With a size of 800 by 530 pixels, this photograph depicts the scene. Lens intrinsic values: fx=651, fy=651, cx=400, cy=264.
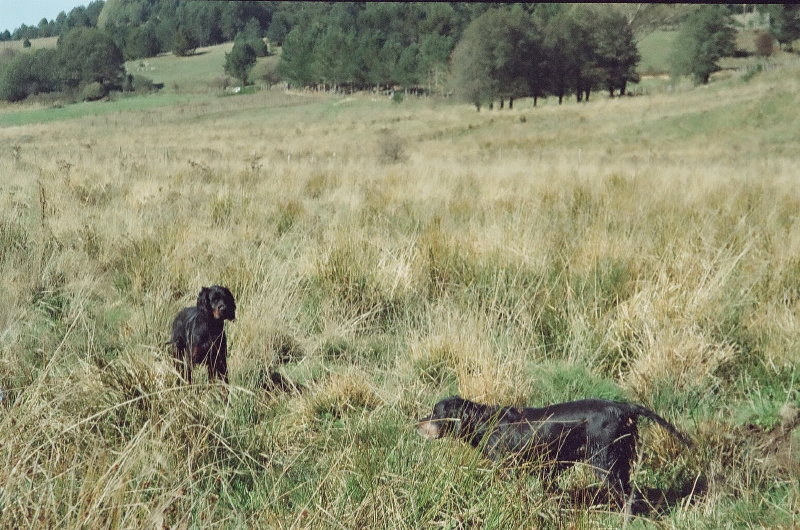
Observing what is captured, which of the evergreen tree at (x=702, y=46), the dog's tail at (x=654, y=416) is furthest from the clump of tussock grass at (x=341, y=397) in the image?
the evergreen tree at (x=702, y=46)

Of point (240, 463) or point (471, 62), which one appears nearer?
point (240, 463)

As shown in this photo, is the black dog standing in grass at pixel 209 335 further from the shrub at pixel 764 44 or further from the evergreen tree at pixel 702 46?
the shrub at pixel 764 44

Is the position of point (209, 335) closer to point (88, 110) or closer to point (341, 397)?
point (341, 397)

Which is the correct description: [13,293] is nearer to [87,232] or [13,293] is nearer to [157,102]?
[87,232]

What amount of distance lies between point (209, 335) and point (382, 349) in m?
1.01

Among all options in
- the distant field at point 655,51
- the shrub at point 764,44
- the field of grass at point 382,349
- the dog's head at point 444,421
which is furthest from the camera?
the distant field at point 655,51

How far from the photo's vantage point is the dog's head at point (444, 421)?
7.14ft

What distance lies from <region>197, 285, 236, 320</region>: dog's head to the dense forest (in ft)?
185

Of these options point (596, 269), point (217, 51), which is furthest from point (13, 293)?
point (217, 51)

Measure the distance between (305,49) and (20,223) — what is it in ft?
287

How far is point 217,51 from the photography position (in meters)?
120

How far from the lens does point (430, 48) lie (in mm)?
80812

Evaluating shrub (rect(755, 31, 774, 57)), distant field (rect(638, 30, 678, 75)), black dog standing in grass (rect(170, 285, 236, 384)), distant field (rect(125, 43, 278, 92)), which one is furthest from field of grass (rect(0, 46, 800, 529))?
distant field (rect(125, 43, 278, 92))

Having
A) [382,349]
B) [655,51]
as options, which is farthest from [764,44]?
[382,349]
